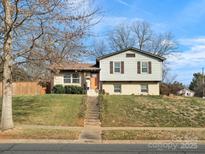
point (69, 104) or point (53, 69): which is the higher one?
point (53, 69)

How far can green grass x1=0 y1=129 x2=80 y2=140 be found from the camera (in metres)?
17.2

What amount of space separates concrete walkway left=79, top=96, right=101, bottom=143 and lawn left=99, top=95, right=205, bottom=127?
1.46 feet

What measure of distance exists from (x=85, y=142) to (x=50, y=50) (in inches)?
184

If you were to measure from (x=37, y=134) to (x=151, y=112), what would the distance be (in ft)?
37.6

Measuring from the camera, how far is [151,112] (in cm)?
2725

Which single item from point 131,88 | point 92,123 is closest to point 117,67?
point 131,88

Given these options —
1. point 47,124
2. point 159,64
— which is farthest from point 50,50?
point 159,64

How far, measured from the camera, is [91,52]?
19469 mm

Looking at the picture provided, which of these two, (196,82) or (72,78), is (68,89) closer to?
(72,78)

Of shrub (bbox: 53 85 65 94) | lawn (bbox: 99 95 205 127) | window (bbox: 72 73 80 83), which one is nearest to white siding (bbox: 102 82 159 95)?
window (bbox: 72 73 80 83)

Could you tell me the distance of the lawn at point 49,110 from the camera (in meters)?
24.0

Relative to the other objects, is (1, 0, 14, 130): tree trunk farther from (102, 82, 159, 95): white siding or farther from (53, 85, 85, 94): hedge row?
(102, 82, 159, 95): white siding

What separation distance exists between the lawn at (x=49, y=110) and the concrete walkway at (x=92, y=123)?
1.48ft

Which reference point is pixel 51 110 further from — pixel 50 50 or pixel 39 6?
pixel 39 6
